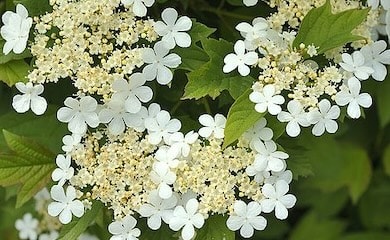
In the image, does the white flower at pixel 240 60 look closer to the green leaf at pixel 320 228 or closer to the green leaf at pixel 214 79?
the green leaf at pixel 214 79

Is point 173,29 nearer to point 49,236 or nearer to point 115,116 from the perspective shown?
point 115,116

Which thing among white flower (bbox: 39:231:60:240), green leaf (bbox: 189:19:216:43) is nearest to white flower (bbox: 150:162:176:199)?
green leaf (bbox: 189:19:216:43)

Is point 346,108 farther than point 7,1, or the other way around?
point 7,1

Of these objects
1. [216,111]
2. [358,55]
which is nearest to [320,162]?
[216,111]

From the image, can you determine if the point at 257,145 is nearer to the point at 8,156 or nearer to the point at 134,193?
the point at 134,193

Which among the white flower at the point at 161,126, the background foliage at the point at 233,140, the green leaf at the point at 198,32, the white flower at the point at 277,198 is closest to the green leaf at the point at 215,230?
the background foliage at the point at 233,140

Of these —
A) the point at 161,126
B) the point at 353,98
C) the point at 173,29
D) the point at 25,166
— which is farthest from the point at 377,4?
the point at 25,166

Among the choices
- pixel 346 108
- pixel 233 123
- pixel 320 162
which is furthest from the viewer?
pixel 320 162
